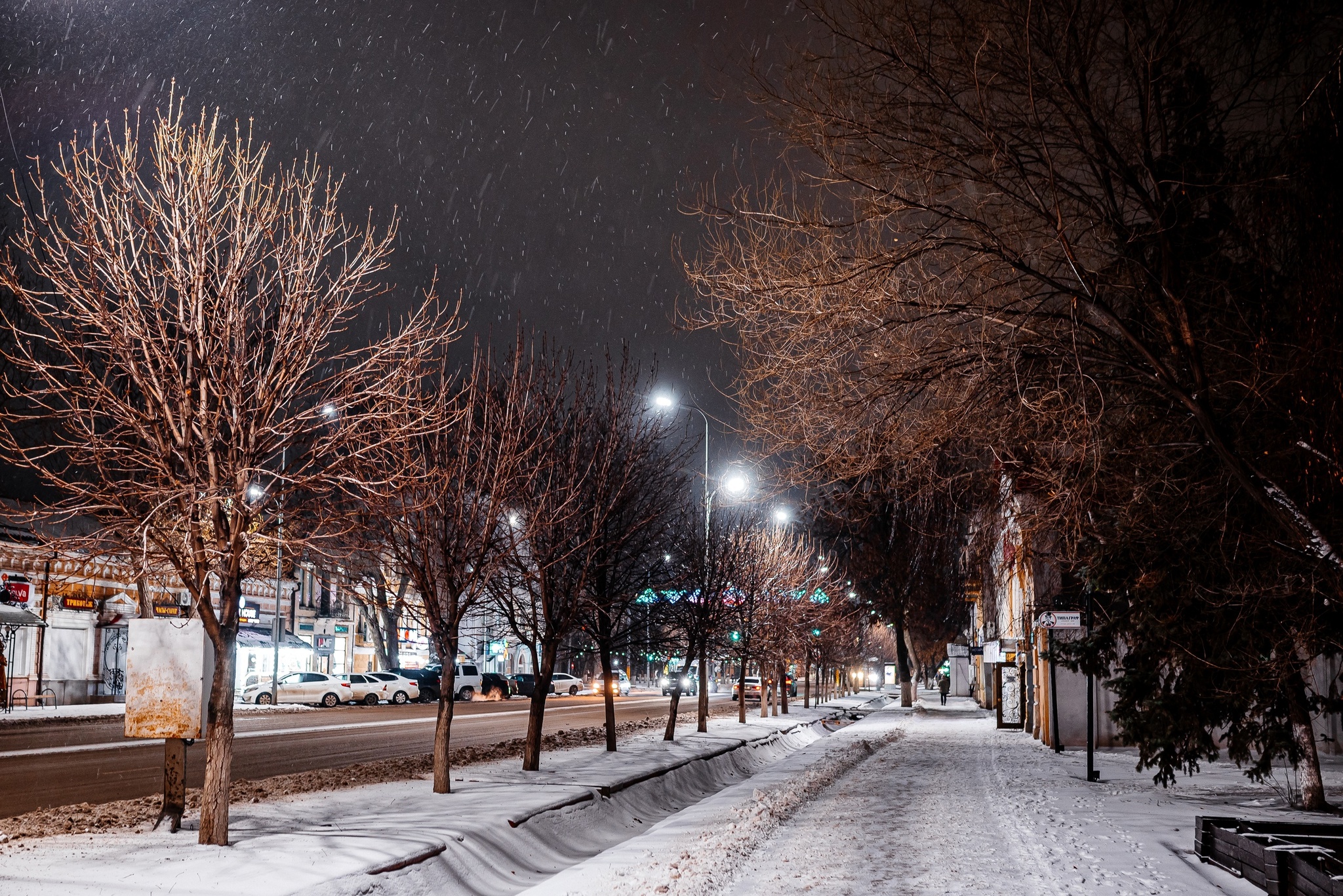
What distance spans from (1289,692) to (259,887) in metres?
11.1

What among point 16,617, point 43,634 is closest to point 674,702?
point 16,617

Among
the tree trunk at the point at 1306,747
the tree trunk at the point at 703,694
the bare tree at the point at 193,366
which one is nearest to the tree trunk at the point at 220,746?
the bare tree at the point at 193,366

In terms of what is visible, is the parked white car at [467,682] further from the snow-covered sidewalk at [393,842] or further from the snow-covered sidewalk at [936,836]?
the snow-covered sidewalk at [393,842]

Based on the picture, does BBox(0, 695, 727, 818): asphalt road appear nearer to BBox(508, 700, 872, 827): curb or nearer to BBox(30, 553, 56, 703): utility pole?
BBox(508, 700, 872, 827): curb

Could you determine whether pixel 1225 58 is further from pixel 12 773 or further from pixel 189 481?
pixel 12 773

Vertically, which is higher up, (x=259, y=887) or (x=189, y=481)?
(x=189, y=481)

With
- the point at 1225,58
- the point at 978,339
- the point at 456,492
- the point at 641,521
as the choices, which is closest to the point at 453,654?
the point at 456,492

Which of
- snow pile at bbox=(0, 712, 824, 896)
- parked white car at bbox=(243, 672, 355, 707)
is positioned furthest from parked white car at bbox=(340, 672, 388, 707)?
snow pile at bbox=(0, 712, 824, 896)

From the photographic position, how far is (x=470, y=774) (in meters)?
16.0

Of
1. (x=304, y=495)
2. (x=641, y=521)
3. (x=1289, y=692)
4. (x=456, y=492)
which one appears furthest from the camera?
(x=304, y=495)

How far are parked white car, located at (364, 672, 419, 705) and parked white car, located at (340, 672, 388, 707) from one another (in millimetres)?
250

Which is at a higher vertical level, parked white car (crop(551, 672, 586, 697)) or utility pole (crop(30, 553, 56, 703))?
utility pole (crop(30, 553, 56, 703))

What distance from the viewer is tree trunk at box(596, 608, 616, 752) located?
2053 centimetres

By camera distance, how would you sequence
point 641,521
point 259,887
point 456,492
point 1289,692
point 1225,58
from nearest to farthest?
point 259,887
point 1225,58
point 1289,692
point 456,492
point 641,521
